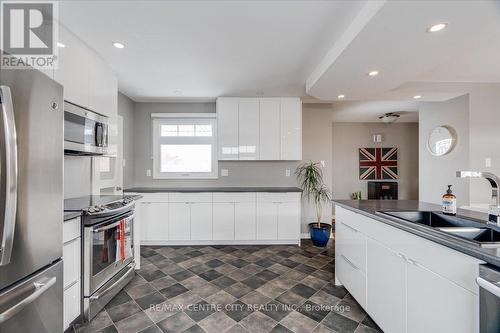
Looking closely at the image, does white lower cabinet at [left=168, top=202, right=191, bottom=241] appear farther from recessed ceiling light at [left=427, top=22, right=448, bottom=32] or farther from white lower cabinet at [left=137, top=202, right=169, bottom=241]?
recessed ceiling light at [left=427, top=22, right=448, bottom=32]

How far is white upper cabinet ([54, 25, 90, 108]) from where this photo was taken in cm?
178

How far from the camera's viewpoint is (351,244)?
76.7 inches

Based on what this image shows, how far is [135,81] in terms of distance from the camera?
9.79 ft

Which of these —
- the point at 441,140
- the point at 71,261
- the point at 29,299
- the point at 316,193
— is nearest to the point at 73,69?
the point at 71,261

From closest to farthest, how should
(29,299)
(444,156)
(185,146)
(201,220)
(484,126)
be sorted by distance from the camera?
(29,299) < (484,126) < (444,156) < (201,220) < (185,146)

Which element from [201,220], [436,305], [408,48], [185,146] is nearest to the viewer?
[436,305]

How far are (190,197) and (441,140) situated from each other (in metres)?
4.03

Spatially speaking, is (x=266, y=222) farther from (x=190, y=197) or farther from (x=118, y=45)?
(x=118, y=45)

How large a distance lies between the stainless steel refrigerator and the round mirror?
4537mm

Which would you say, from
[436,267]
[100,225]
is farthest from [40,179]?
[436,267]

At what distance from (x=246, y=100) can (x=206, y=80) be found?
88cm

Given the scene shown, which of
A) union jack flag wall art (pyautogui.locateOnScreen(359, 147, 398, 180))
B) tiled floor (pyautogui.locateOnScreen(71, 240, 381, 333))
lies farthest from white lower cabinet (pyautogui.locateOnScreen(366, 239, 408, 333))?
union jack flag wall art (pyautogui.locateOnScreen(359, 147, 398, 180))

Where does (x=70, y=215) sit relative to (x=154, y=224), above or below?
above

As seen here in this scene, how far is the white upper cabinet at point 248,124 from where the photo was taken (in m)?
3.64
